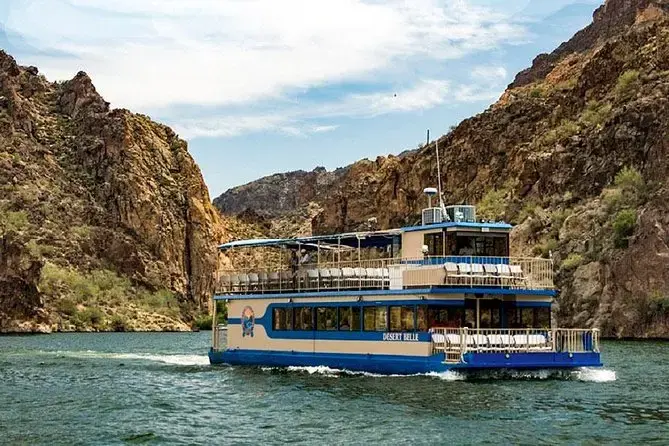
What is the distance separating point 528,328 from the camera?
51281mm

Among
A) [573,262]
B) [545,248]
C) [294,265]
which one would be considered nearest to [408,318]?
[294,265]

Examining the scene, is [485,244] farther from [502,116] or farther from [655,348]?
[502,116]

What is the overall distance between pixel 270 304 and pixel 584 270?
211ft

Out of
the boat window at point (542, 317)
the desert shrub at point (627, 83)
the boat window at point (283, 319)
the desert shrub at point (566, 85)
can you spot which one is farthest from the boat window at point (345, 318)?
the desert shrub at point (566, 85)

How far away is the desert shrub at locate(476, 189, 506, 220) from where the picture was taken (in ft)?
494

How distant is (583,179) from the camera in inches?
5399

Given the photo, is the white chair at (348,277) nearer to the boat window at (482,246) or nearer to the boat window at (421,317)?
the boat window at (421,317)

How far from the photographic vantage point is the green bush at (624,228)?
115625 mm

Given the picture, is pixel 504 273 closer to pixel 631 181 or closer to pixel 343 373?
pixel 343 373

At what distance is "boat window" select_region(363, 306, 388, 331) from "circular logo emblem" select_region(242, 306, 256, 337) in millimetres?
9171

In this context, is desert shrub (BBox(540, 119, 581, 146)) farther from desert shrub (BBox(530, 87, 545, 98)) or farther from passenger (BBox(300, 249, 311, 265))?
passenger (BBox(300, 249, 311, 265))

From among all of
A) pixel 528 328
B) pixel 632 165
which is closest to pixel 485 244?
pixel 528 328

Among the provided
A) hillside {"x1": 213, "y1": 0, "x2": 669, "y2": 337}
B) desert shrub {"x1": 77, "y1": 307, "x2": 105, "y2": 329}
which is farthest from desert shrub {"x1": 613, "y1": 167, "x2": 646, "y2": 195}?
desert shrub {"x1": 77, "y1": 307, "x2": 105, "y2": 329}

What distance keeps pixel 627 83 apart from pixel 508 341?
10721cm
